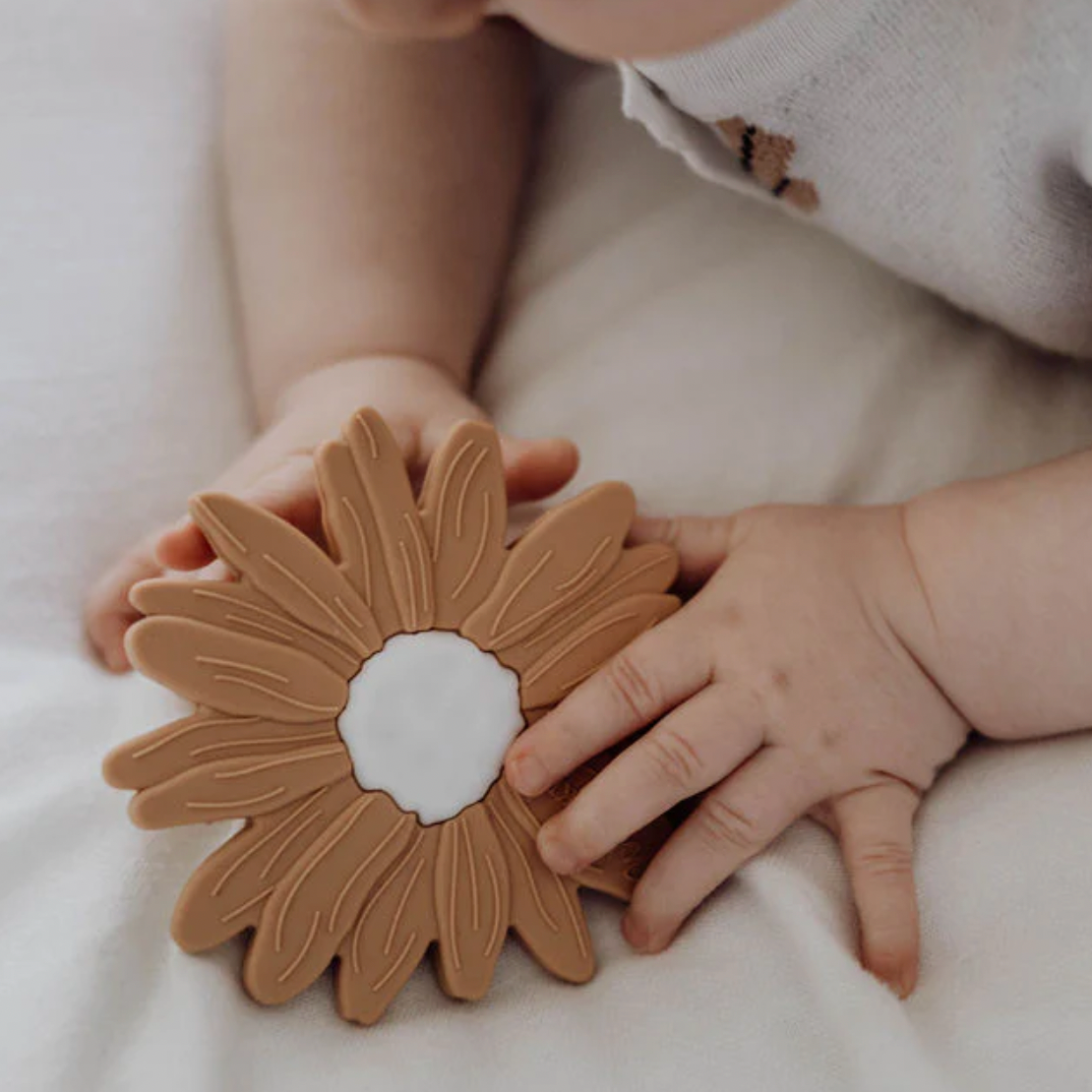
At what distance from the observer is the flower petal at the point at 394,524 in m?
0.51

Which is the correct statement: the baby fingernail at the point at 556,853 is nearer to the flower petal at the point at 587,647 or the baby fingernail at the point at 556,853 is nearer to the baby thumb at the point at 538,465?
the flower petal at the point at 587,647

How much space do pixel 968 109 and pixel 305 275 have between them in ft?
1.15

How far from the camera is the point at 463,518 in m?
0.52

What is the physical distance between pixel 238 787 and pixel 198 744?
0.07 feet

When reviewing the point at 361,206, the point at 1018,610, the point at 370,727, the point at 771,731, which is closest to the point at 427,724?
the point at 370,727

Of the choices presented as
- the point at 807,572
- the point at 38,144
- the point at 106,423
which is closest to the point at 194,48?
the point at 38,144

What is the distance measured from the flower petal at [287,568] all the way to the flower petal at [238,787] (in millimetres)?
44

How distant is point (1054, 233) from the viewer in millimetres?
661

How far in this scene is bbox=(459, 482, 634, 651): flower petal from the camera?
1.71 feet

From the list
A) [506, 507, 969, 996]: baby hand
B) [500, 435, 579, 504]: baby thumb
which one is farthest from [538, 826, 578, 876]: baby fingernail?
[500, 435, 579, 504]: baby thumb

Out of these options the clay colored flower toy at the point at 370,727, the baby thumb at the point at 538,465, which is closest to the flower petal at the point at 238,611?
the clay colored flower toy at the point at 370,727

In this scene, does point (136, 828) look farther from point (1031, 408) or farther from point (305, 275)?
point (1031, 408)

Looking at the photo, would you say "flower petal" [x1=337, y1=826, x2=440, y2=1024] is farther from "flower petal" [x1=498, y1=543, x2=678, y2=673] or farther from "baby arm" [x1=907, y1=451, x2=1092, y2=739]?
"baby arm" [x1=907, y1=451, x2=1092, y2=739]

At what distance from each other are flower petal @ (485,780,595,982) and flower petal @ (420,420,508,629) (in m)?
0.08
